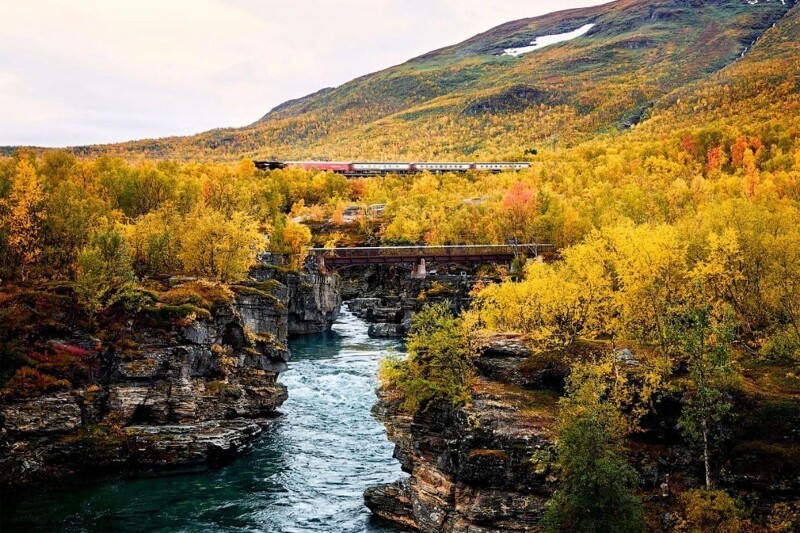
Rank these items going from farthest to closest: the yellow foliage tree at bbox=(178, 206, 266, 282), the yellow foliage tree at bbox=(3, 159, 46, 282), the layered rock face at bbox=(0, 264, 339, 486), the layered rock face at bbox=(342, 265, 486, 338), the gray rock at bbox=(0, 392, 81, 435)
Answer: the layered rock face at bbox=(342, 265, 486, 338), the yellow foliage tree at bbox=(178, 206, 266, 282), the yellow foliage tree at bbox=(3, 159, 46, 282), the layered rock face at bbox=(0, 264, 339, 486), the gray rock at bbox=(0, 392, 81, 435)

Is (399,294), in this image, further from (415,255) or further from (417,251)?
(415,255)

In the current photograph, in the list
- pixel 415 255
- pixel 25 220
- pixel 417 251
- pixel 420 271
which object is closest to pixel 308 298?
pixel 415 255

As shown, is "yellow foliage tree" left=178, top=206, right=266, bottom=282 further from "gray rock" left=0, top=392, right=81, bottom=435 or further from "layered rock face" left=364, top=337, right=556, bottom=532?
"layered rock face" left=364, top=337, right=556, bottom=532

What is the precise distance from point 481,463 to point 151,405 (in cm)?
2986

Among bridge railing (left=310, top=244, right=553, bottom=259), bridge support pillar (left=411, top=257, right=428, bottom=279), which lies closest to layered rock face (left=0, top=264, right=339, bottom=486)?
bridge railing (left=310, top=244, right=553, bottom=259)

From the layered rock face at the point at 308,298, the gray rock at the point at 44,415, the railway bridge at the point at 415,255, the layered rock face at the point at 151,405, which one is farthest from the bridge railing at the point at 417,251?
the gray rock at the point at 44,415

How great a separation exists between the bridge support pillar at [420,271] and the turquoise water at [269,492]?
56835mm

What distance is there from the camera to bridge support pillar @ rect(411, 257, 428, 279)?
4823 inches

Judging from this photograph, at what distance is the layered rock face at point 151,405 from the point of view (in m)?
47.6

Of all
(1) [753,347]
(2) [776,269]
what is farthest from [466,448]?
(2) [776,269]

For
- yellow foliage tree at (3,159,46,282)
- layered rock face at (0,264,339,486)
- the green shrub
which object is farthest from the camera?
yellow foliage tree at (3,159,46,282)

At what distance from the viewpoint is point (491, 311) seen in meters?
59.8

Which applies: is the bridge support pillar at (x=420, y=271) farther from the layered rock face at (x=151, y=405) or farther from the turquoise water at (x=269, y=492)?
the layered rock face at (x=151, y=405)

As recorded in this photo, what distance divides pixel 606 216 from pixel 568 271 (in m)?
35.8
